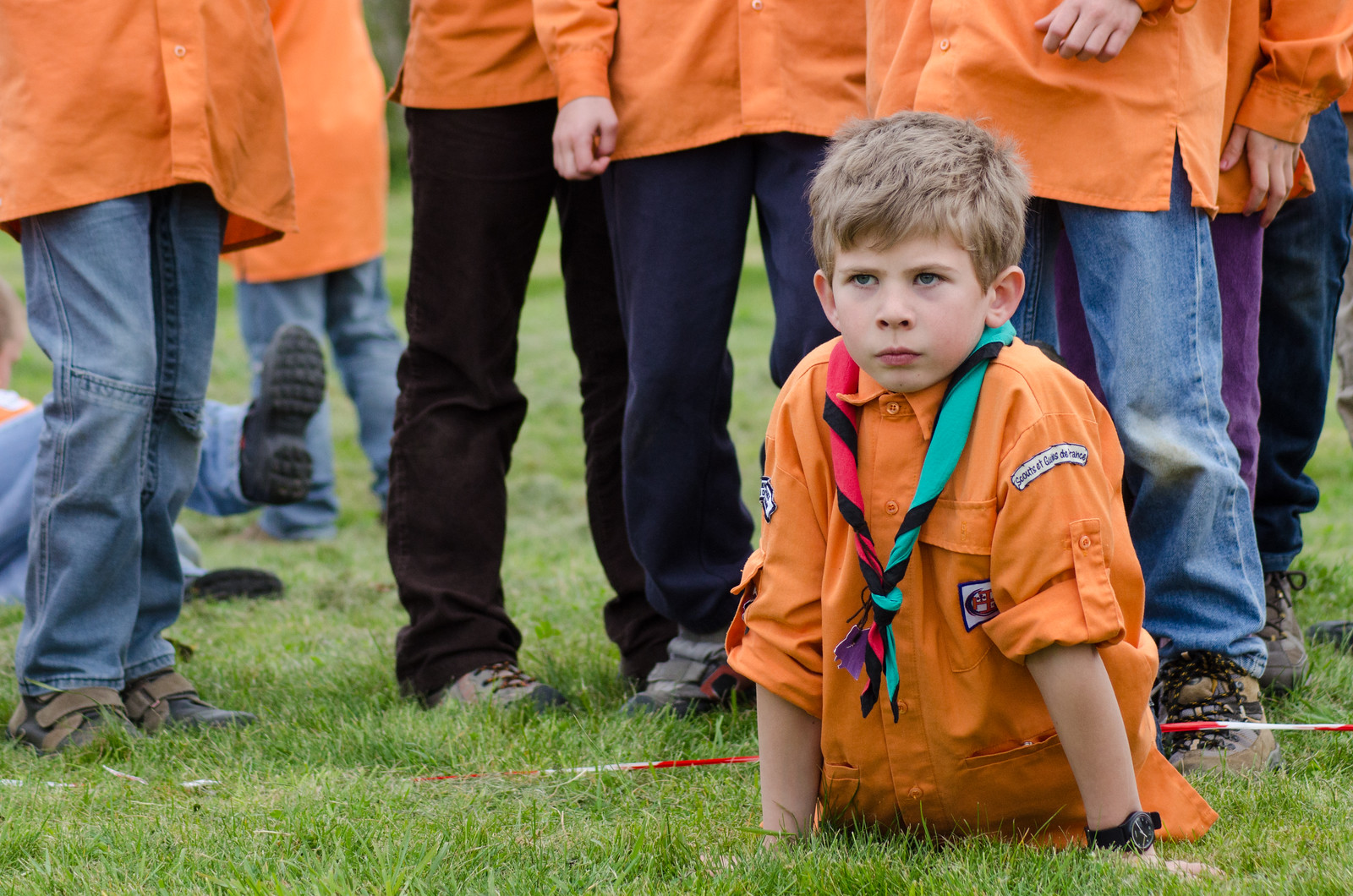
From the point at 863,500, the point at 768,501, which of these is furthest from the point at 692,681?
the point at 863,500

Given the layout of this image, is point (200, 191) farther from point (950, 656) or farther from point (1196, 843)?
point (1196, 843)

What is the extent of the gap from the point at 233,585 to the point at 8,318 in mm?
1198

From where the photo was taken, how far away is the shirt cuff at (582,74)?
2990 millimetres

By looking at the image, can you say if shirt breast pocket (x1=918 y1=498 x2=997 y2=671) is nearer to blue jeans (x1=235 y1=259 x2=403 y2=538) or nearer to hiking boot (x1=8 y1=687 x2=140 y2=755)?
hiking boot (x1=8 y1=687 x2=140 y2=755)

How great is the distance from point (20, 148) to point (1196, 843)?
8.91ft

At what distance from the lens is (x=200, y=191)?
10.8 feet

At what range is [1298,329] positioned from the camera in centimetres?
327

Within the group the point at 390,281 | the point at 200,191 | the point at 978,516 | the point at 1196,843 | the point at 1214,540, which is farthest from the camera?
the point at 390,281

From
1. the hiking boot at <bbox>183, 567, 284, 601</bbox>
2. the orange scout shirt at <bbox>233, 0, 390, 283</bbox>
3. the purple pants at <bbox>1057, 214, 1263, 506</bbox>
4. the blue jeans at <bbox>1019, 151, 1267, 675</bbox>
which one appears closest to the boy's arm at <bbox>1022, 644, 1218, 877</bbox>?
the blue jeans at <bbox>1019, 151, 1267, 675</bbox>

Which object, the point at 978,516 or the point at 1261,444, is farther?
the point at 1261,444

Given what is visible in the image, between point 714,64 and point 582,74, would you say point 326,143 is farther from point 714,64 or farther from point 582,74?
point 714,64

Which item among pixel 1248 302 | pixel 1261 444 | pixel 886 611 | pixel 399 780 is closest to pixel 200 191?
pixel 399 780

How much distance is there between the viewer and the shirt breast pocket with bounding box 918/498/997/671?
6.64ft

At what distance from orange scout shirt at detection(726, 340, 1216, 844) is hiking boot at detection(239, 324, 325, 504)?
9.64 ft
